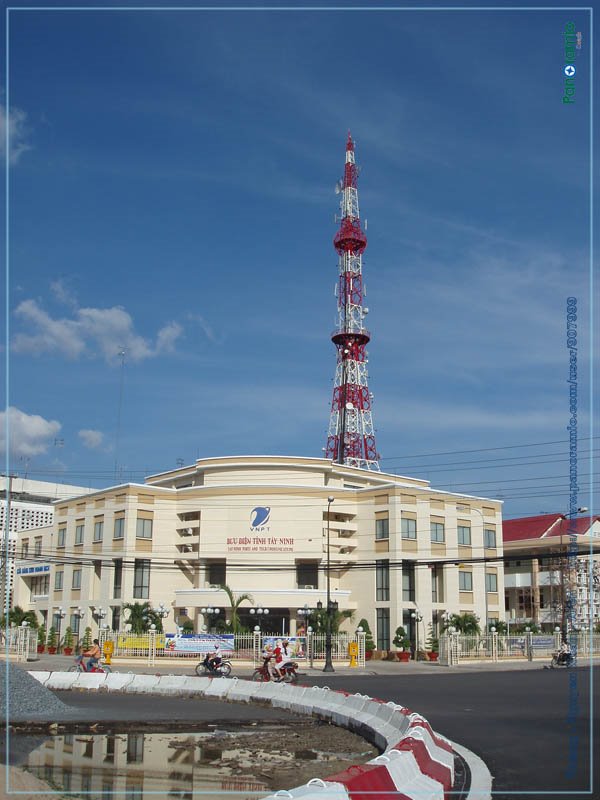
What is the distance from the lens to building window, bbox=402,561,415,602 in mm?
59344

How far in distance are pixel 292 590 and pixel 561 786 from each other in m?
47.7

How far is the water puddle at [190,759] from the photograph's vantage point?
35.0 ft

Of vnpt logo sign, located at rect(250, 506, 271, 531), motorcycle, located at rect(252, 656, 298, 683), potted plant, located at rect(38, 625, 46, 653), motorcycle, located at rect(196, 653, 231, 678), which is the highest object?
vnpt logo sign, located at rect(250, 506, 271, 531)

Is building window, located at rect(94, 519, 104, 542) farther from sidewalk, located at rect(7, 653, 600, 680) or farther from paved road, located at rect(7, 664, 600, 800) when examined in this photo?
paved road, located at rect(7, 664, 600, 800)

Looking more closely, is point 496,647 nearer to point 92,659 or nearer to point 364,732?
point 92,659

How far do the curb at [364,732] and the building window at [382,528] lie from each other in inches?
1375

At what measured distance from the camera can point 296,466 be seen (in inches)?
2463

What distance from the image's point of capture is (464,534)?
6531 centimetres

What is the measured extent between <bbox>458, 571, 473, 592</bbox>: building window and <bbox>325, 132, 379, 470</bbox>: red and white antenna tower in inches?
523

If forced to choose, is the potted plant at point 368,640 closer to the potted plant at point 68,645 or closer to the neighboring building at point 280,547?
the neighboring building at point 280,547

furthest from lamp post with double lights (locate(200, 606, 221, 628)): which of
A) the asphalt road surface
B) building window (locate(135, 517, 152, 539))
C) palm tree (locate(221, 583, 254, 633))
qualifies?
the asphalt road surface

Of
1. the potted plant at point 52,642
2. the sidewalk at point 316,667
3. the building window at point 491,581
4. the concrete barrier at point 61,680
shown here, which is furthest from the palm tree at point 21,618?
the concrete barrier at point 61,680

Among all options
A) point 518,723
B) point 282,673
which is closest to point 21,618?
point 282,673

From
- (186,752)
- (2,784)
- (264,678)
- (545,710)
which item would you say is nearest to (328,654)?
(264,678)
